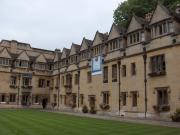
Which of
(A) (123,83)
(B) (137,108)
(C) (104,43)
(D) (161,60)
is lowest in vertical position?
(B) (137,108)

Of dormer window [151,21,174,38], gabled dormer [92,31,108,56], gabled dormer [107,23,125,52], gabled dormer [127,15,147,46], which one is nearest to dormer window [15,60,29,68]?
gabled dormer [92,31,108,56]

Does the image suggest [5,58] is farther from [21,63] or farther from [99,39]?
[99,39]

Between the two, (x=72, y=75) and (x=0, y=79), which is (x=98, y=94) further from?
(x=0, y=79)

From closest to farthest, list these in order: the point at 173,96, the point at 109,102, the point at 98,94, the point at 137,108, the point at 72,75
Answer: the point at 173,96 → the point at 137,108 → the point at 109,102 → the point at 98,94 → the point at 72,75

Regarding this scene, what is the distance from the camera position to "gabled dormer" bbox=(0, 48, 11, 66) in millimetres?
54097

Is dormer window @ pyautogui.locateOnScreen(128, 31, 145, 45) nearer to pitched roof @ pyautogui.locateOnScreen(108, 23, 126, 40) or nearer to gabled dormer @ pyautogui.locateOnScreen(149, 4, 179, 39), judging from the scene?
gabled dormer @ pyautogui.locateOnScreen(149, 4, 179, 39)

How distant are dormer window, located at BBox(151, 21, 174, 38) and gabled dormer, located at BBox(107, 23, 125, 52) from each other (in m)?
5.67

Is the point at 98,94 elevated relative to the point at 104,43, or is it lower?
lower

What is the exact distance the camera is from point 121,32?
36625 millimetres

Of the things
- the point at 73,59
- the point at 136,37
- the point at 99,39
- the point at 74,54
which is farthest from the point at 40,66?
the point at 136,37

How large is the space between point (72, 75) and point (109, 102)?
13.3 m

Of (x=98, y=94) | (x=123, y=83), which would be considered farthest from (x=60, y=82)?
(x=123, y=83)

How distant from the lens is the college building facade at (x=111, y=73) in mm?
29297

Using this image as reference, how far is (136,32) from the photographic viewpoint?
111ft
